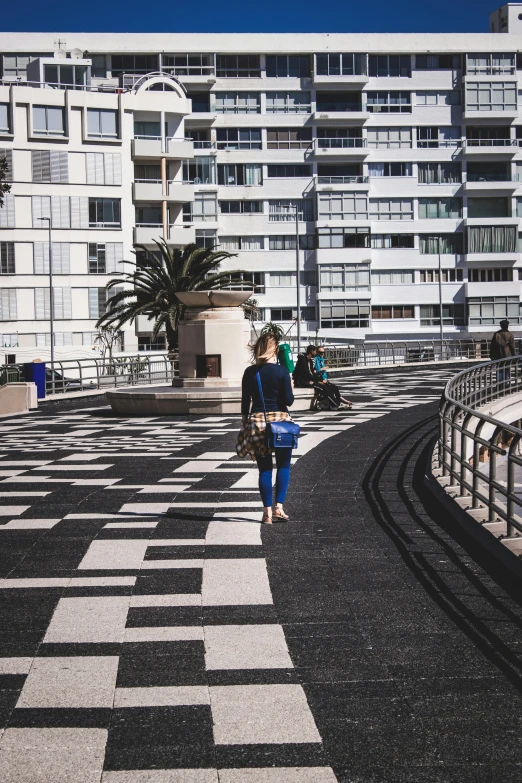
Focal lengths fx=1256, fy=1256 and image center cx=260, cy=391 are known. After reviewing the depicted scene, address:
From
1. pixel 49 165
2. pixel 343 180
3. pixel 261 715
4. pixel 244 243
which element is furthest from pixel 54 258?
pixel 261 715

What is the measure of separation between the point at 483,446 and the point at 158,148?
60.4 meters

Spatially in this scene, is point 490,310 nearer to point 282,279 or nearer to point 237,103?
point 282,279

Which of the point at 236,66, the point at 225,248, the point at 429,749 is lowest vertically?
the point at 429,749

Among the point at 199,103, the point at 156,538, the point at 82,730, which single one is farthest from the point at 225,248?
the point at 82,730

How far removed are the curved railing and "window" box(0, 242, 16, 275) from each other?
4483cm

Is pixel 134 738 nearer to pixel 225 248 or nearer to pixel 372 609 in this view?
pixel 372 609

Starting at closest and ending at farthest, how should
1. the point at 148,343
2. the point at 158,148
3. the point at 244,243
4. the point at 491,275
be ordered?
the point at 148,343, the point at 158,148, the point at 244,243, the point at 491,275

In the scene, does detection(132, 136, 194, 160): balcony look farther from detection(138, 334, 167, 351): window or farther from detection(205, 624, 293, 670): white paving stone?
detection(205, 624, 293, 670): white paving stone

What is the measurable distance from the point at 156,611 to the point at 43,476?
7.99m

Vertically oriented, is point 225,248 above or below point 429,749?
above

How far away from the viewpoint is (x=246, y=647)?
665cm

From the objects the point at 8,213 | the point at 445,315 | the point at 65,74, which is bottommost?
the point at 445,315

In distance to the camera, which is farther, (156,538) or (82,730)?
(156,538)

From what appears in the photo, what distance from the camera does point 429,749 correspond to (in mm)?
4973
